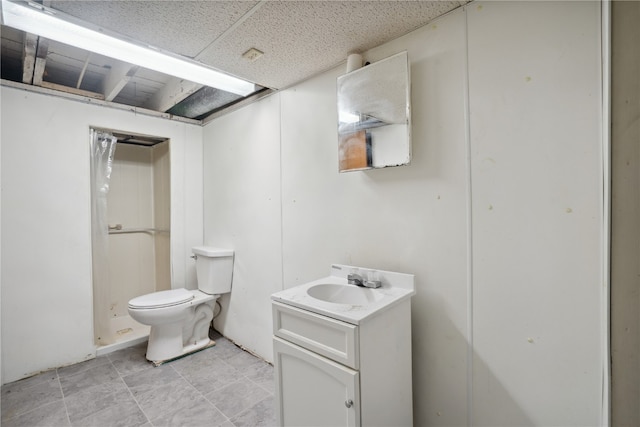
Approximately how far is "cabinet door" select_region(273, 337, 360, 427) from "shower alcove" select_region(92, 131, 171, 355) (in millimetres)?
2059

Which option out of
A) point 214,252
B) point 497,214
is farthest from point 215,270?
point 497,214

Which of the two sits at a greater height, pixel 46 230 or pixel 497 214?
pixel 497 214

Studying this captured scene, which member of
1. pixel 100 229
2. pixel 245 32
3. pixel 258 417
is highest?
pixel 245 32

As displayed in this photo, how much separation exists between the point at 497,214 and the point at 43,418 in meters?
2.67

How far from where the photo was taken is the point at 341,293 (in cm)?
153

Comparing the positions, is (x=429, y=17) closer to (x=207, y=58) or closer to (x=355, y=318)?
(x=207, y=58)

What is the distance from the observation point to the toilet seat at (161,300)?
2.12 metres

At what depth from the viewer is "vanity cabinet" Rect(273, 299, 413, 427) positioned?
3.42 ft

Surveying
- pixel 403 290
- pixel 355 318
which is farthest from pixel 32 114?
pixel 403 290

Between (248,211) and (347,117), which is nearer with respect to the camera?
(347,117)

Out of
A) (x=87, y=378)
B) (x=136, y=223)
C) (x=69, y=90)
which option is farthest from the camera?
(x=136, y=223)

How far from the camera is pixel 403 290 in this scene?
137 cm

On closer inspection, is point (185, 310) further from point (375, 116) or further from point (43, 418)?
point (375, 116)

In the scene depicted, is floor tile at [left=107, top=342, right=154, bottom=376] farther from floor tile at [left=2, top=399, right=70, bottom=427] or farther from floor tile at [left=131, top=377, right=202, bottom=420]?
floor tile at [left=2, top=399, right=70, bottom=427]
